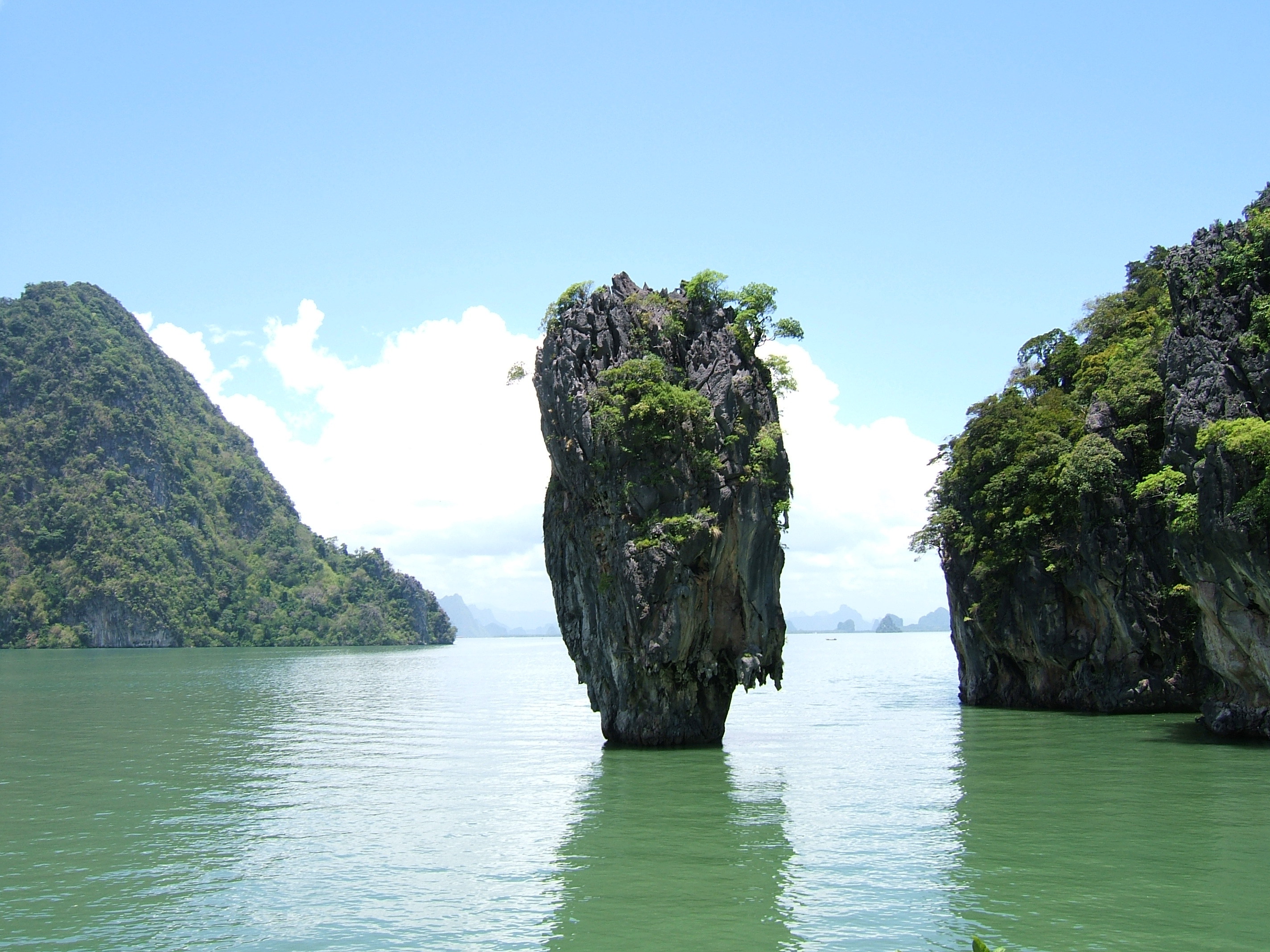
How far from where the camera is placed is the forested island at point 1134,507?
2542 centimetres

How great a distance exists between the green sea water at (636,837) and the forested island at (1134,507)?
7.82ft

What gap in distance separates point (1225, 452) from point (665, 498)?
13.9 m

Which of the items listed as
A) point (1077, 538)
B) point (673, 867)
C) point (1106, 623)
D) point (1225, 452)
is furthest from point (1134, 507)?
point (673, 867)

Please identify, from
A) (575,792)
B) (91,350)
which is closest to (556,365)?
(575,792)

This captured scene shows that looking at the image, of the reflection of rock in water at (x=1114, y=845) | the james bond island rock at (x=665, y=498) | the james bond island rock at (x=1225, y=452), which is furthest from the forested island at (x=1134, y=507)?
the james bond island rock at (x=665, y=498)

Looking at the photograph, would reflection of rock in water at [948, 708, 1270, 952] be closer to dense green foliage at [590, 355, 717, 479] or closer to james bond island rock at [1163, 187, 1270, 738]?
james bond island rock at [1163, 187, 1270, 738]

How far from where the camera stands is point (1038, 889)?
47.1 feet

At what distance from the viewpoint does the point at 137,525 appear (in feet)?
454

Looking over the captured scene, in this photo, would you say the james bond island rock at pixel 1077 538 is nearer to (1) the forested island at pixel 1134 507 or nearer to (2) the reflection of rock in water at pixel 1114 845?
(1) the forested island at pixel 1134 507

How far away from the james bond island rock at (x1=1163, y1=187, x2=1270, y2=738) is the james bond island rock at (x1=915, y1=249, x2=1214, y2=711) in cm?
376

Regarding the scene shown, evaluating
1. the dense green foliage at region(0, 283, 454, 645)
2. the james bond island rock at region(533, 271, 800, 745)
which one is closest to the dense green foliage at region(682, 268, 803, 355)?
the james bond island rock at region(533, 271, 800, 745)

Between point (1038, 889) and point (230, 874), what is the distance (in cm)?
1225

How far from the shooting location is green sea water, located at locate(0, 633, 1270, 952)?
13.1 meters

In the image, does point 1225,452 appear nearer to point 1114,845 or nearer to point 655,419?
point 1114,845
